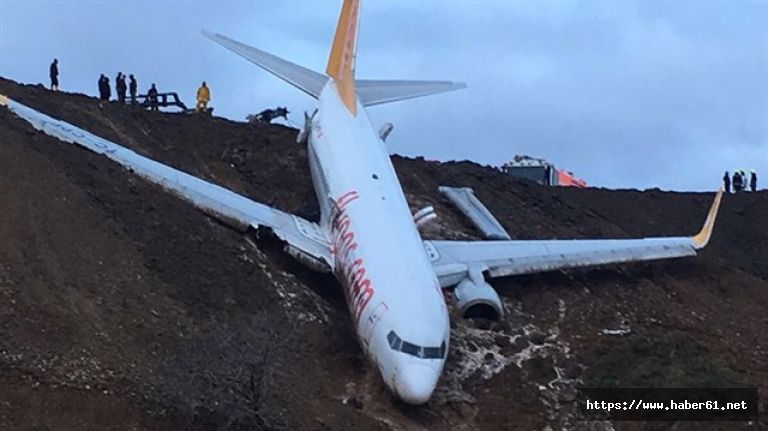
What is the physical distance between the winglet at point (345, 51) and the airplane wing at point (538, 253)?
7.24 meters

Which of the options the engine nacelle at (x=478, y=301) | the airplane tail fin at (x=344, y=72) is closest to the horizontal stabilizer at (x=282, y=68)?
the airplane tail fin at (x=344, y=72)

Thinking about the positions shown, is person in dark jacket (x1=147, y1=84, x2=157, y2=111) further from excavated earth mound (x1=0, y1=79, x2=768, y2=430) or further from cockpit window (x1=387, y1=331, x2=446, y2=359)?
cockpit window (x1=387, y1=331, x2=446, y2=359)

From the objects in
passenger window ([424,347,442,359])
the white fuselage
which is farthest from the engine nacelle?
passenger window ([424,347,442,359])

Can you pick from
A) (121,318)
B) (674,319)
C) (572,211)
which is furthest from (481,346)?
(572,211)

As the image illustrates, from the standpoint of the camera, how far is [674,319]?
44.5 m

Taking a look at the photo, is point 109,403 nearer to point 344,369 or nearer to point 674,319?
point 344,369

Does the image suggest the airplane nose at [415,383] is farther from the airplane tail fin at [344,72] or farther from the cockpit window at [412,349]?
the airplane tail fin at [344,72]

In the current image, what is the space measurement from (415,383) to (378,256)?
5.06 metres

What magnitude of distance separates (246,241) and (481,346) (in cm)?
844

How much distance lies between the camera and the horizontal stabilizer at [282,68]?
173ft

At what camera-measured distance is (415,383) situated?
113 feet

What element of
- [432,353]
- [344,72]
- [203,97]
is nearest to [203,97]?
[203,97]

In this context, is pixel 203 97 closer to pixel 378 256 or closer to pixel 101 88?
pixel 101 88

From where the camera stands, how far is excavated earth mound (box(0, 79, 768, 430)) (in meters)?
31.8
